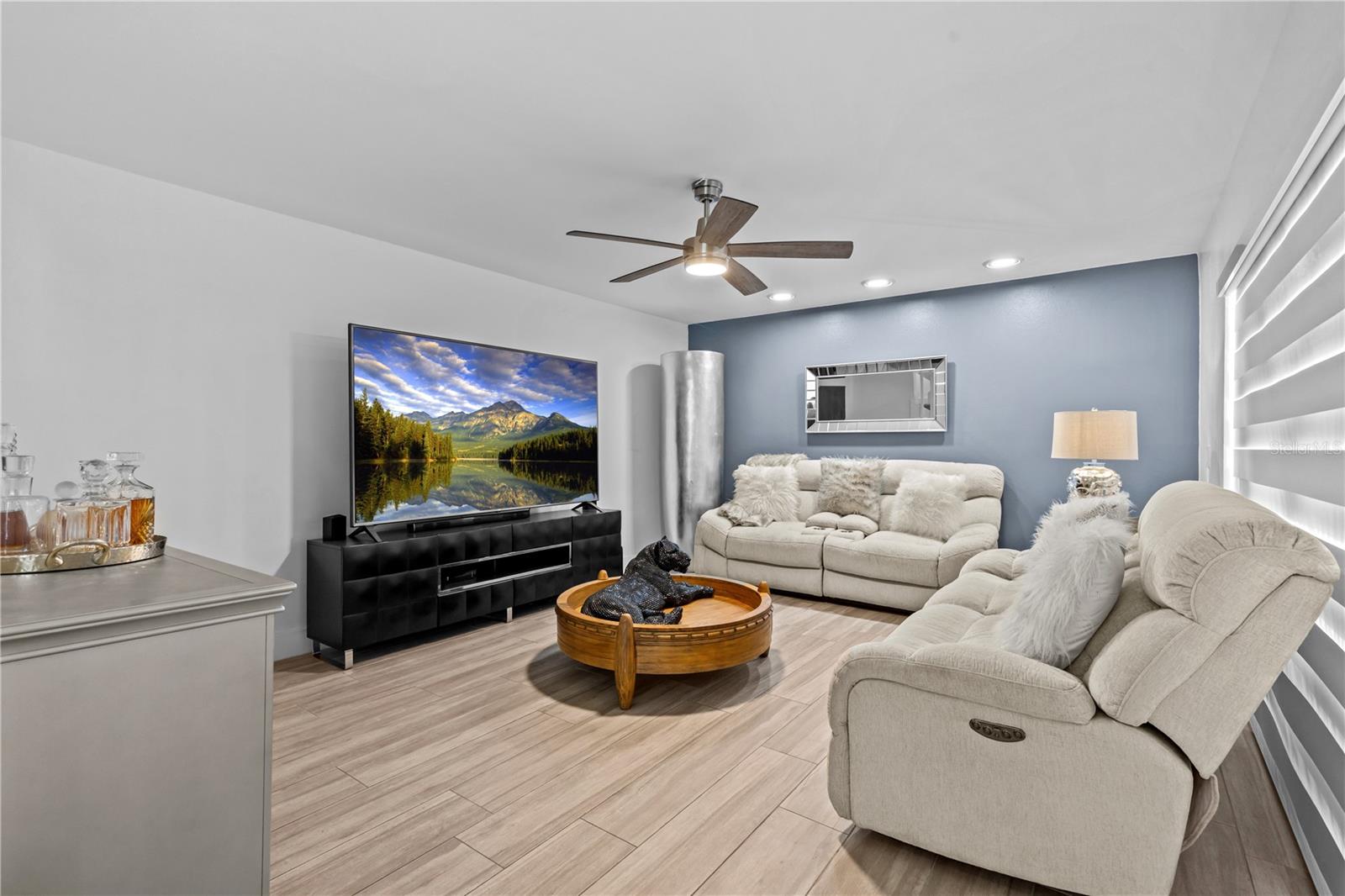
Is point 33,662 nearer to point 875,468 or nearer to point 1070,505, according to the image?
point 1070,505

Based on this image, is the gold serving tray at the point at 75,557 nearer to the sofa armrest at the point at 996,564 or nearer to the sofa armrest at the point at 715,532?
the sofa armrest at the point at 996,564

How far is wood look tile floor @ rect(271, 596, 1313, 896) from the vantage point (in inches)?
69.0

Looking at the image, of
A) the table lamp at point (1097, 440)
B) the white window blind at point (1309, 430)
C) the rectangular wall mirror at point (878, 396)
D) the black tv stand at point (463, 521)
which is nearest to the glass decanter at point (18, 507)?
the black tv stand at point (463, 521)

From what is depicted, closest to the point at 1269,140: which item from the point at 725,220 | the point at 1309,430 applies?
the point at 1309,430

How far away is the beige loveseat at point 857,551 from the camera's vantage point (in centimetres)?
431

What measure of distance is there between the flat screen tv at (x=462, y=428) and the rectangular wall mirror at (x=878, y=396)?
2.06 meters

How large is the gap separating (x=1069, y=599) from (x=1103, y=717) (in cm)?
29

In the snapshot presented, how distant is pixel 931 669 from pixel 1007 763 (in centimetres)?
28

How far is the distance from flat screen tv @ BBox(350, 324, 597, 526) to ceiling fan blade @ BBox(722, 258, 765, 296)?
1716mm

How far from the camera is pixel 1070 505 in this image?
107 inches

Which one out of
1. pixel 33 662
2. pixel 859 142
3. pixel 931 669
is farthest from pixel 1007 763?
pixel 859 142

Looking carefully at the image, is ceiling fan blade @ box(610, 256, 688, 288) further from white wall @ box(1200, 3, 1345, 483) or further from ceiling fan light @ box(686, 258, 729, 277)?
white wall @ box(1200, 3, 1345, 483)

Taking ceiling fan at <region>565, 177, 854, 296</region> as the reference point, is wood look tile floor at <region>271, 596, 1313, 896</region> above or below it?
below

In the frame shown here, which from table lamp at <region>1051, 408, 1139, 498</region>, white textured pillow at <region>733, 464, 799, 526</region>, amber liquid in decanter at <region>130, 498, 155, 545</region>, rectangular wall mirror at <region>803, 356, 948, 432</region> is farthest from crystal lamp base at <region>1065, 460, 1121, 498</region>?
amber liquid in decanter at <region>130, 498, 155, 545</region>
